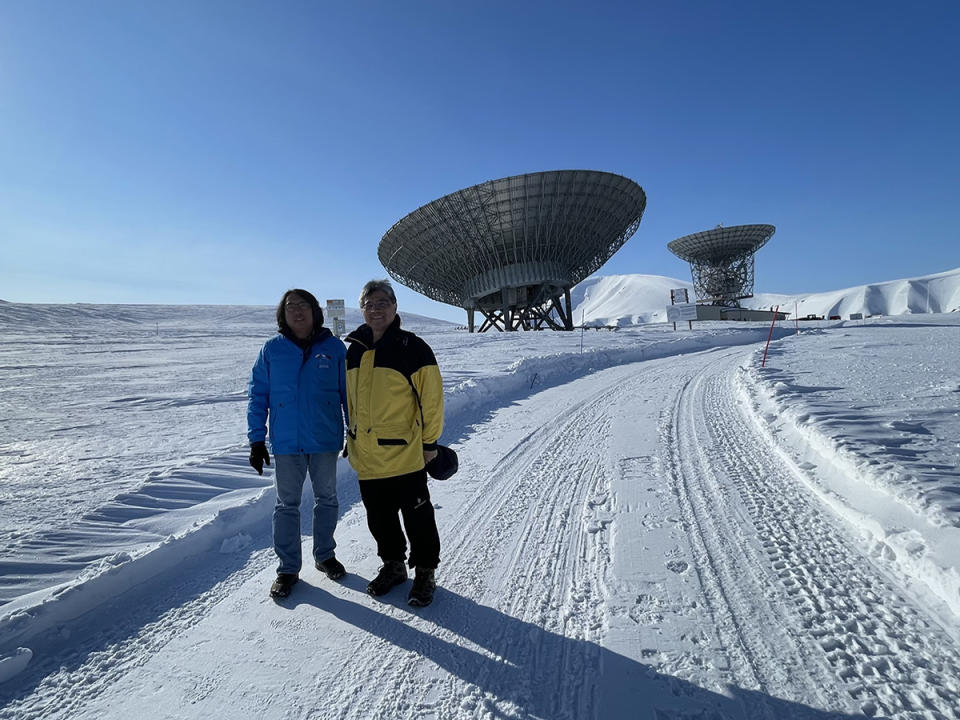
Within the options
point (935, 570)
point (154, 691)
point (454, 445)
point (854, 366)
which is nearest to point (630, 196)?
point (854, 366)

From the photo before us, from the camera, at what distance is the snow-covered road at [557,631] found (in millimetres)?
1640

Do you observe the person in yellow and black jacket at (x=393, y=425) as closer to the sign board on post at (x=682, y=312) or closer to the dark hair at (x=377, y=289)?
the dark hair at (x=377, y=289)

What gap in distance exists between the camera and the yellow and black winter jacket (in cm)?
225

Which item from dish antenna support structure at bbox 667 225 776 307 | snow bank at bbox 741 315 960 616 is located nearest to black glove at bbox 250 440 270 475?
snow bank at bbox 741 315 960 616

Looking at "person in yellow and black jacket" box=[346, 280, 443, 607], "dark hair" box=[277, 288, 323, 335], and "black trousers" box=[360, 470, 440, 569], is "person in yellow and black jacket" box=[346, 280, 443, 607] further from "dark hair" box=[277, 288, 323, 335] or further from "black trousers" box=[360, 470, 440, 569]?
"dark hair" box=[277, 288, 323, 335]

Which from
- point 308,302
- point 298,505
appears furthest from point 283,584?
point 308,302

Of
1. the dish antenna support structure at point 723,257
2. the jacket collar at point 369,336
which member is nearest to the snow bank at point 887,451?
the jacket collar at point 369,336

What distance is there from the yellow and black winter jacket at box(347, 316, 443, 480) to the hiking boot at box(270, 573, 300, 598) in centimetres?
78

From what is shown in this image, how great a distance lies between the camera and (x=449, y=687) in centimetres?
171

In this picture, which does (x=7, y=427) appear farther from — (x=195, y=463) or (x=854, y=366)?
(x=854, y=366)

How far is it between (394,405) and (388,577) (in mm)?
1045

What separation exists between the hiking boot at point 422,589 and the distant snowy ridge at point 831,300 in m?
93.7

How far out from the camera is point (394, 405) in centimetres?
225

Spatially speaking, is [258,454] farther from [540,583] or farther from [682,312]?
[682,312]
